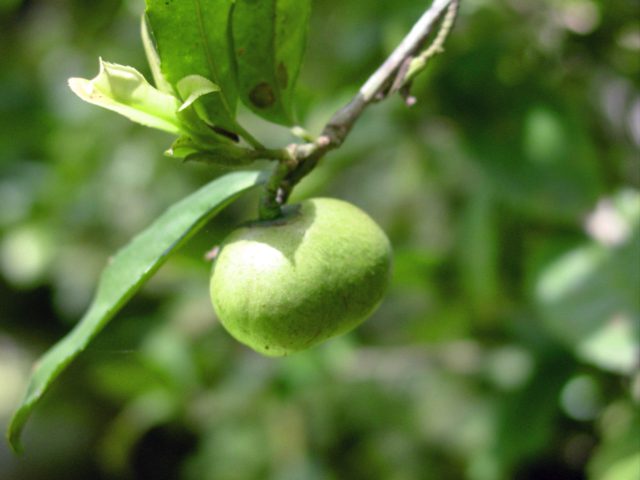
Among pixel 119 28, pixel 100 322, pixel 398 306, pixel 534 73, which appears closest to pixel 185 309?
pixel 398 306

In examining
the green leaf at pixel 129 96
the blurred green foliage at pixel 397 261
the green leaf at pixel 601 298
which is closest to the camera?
the green leaf at pixel 129 96

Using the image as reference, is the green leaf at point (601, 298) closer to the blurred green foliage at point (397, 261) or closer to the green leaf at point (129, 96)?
the blurred green foliage at point (397, 261)

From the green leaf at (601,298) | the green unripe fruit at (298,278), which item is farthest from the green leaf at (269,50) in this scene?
the green leaf at (601,298)

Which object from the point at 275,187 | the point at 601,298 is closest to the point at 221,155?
the point at 275,187

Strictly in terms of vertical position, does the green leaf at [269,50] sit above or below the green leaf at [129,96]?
below

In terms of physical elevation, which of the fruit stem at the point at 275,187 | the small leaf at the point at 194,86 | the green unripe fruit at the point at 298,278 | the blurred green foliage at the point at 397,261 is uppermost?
the small leaf at the point at 194,86

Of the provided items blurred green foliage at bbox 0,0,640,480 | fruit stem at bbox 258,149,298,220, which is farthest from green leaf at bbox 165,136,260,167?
blurred green foliage at bbox 0,0,640,480

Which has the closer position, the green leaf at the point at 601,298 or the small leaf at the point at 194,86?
the small leaf at the point at 194,86
